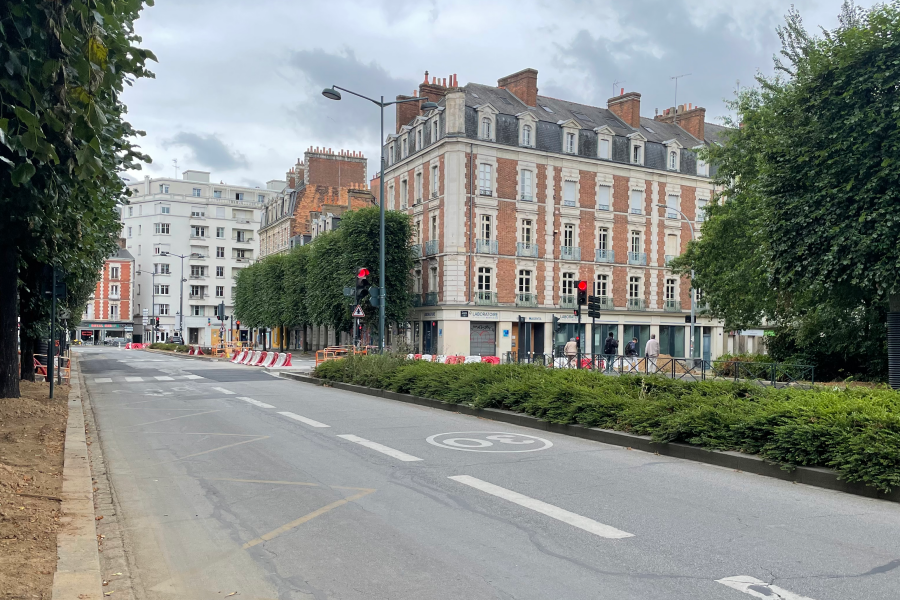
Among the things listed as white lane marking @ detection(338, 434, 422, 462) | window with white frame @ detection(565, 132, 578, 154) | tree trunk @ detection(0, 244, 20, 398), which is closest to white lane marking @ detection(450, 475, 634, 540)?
white lane marking @ detection(338, 434, 422, 462)

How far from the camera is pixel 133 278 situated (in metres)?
107

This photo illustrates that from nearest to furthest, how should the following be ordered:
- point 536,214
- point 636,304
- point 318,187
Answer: point 536,214 → point 636,304 → point 318,187

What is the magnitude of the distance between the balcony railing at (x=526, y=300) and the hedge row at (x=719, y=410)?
110ft

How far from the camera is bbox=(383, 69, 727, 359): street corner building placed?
48125 mm

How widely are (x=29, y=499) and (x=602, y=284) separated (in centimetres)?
4899

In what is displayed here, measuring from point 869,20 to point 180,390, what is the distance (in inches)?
768

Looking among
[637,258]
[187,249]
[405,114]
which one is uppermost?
[405,114]

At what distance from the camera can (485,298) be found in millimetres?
48844

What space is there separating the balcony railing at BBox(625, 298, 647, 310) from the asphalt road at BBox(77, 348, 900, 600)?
45.0 m

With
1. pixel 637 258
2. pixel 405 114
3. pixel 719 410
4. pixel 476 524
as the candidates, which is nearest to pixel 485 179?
pixel 405 114

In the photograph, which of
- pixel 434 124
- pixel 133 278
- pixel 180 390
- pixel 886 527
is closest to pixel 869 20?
pixel 886 527

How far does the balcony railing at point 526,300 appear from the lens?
5003cm

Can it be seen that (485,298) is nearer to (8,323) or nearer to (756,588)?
(8,323)

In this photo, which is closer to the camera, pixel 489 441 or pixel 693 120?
pixel 489 441
